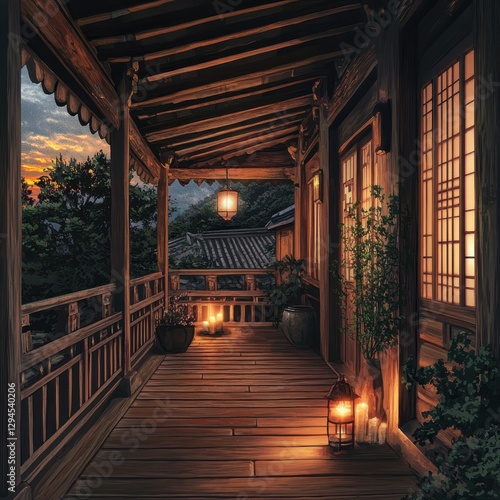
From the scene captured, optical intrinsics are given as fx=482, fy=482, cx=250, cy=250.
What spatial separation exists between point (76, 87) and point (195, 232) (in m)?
14.5

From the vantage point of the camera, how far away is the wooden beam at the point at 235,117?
6.75 m

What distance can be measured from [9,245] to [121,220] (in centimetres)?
272

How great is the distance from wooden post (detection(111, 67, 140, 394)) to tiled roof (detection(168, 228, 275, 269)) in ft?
32.6

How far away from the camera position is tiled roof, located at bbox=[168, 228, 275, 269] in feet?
52.3

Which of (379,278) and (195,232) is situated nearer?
(379,278)

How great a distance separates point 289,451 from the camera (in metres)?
3.45

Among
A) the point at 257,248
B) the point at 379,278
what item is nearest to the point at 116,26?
the point at 379,278

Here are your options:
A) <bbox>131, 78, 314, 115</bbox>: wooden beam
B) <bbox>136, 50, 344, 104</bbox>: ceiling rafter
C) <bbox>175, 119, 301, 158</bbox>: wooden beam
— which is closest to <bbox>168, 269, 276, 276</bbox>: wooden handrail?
<bbox>175, 119, 301, 158</bbox>: wooden beam

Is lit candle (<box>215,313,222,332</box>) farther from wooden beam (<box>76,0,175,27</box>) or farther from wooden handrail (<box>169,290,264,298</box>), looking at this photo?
wooden beam (<box>76,0,175,27</box>)

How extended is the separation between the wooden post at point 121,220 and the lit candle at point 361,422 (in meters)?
2.48

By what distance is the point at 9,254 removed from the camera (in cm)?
245

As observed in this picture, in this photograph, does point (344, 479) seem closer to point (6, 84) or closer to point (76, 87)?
point (6, 84)

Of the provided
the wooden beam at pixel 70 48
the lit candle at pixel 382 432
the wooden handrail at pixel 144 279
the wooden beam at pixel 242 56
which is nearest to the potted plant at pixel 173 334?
the wooden handrail at pixel 144 279

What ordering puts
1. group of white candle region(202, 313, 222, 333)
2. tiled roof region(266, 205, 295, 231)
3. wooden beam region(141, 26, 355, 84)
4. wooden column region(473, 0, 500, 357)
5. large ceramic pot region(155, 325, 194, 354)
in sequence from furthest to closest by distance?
tiled roof region(266, 205, 295, 231), group of white candle region(202, 313, 222, 333), large ceramic pot region(155, 325, 194, 354), wooden beam region(141, 26, 355, 84), wooden column region(473, 0, 500, 357)
